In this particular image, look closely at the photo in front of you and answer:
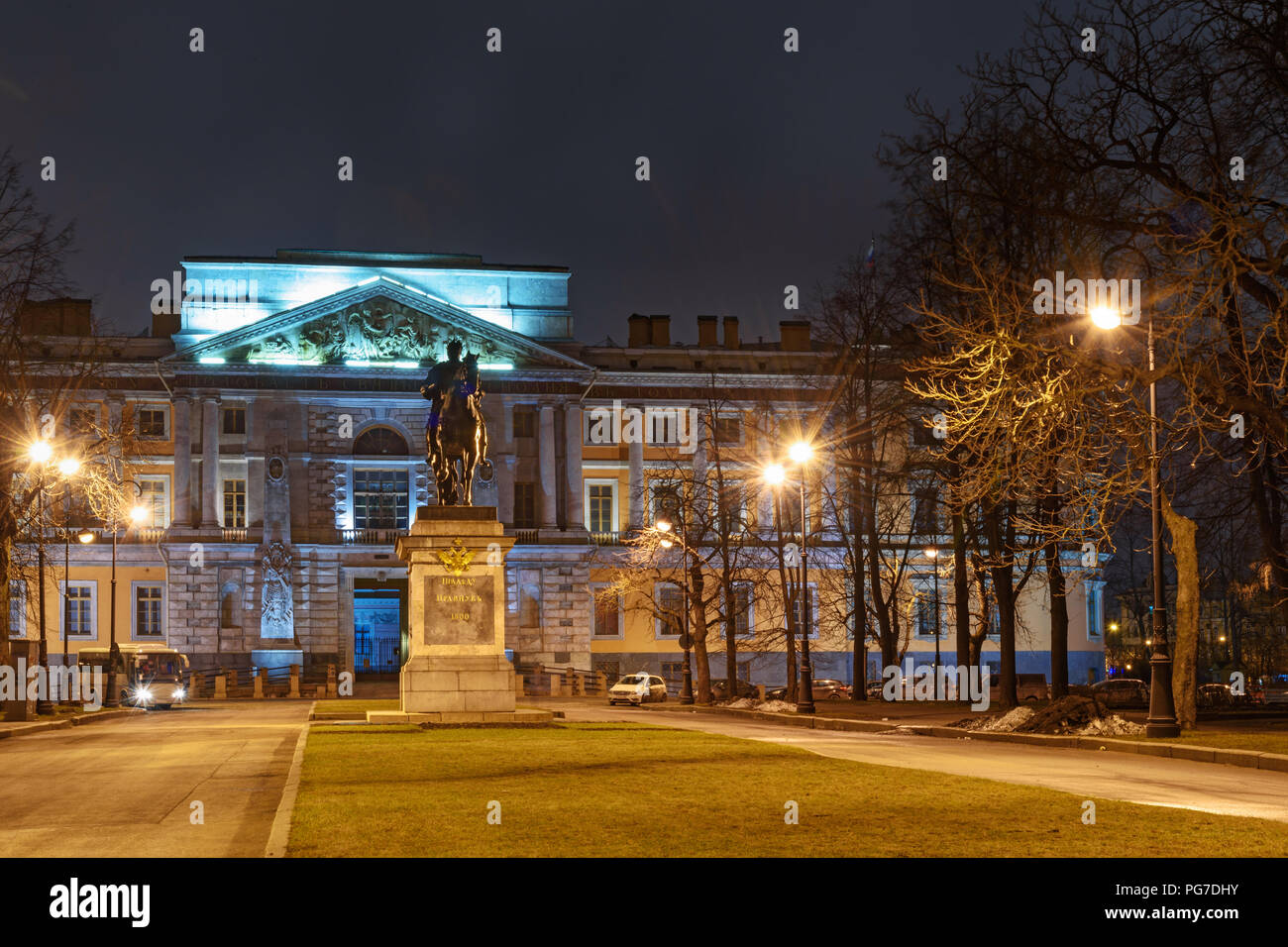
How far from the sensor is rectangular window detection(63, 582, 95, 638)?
260 feet

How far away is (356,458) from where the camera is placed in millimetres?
82188

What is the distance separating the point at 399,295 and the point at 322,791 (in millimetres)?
66842

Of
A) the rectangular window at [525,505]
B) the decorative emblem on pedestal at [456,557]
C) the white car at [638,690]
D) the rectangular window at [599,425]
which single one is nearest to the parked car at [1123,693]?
the white car at [638,690]

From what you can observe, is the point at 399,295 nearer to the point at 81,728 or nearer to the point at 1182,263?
the point at 81,728

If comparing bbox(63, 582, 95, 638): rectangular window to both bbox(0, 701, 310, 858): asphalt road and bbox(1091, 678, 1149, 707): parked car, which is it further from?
bbox(1091, 678, 1149, 707): parked car

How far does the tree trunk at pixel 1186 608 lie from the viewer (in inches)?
1082

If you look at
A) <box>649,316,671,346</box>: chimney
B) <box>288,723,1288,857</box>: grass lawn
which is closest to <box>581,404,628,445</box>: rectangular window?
<box>649,316,671,346</box>: chimney

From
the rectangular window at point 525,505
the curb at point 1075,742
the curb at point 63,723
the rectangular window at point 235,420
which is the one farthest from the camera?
the rectangular window at point 525,505

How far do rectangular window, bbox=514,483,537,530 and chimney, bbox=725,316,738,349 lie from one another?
15.1 metres

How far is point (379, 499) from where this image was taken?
82750 mm

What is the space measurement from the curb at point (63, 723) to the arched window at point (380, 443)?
34.0 metres

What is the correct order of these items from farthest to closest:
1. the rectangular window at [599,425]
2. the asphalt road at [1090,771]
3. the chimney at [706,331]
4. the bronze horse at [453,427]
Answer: the chimney at [706,331]
the rectangular window at [599,425]
the bronze horse at [453,427]
the asphalt road at [1090,771]

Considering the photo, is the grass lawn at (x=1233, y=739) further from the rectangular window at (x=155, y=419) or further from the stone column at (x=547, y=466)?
the rectangular window at (x=155, y=419)
